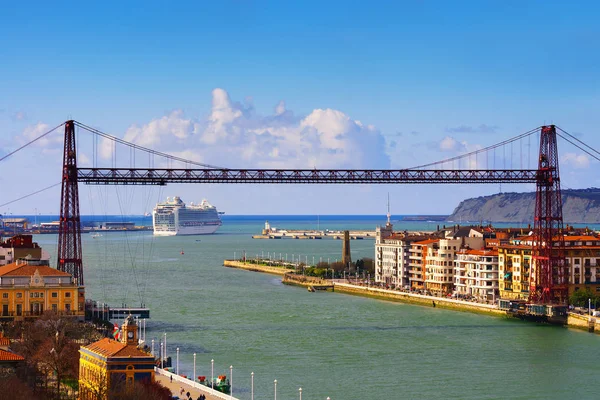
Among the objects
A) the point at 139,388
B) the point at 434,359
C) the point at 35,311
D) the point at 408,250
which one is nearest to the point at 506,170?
the point at 408,250

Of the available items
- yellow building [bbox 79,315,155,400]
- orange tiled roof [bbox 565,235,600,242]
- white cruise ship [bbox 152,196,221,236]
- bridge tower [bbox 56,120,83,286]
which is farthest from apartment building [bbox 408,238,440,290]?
white cruise ship [bbox 152,196,221,236]

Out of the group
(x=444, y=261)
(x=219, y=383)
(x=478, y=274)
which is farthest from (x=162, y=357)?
(x=444, y=261)

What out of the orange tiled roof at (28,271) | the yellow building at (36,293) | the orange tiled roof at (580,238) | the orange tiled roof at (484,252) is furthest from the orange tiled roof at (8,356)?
the orange tiled roof at (484,252)

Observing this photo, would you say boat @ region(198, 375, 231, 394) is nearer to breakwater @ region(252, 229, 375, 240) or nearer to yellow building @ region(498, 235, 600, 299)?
yellow building @ region(498, 235, 600, 299)

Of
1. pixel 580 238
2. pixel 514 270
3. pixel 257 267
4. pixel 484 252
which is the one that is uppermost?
pixel 580 238

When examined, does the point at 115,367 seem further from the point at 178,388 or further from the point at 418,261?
the point at 418,261
